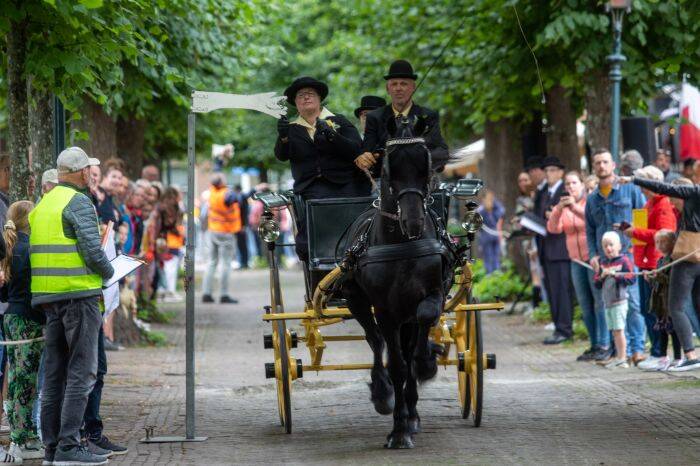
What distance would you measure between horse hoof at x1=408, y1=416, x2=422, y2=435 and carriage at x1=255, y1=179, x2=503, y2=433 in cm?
63

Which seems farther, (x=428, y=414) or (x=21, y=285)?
(x=428, y=414)

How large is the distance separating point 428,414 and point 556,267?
249 inches

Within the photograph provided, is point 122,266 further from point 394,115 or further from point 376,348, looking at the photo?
point 394,115

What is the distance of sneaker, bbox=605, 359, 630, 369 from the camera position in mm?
14268

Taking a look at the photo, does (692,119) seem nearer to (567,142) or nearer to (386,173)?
(567,142)

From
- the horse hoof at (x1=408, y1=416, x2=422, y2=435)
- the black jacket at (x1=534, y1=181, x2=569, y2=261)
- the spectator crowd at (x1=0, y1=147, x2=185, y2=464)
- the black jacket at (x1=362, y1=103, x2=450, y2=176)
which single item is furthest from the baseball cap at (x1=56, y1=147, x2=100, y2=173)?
the black jacket at (x1=534, y1=181, x2=569, y2=261)

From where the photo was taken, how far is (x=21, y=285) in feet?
30.3

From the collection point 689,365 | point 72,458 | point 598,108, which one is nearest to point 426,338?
point 72,458

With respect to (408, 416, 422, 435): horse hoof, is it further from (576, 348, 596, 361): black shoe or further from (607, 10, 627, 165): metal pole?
Answer: (607, 10, 627, 165): metal pole

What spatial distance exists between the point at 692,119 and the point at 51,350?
40.5ft

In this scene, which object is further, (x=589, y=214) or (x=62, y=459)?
(x=589, y=214)

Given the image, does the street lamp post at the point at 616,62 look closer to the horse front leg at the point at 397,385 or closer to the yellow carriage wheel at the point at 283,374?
the yellow carriage wheel at the point at 283,374

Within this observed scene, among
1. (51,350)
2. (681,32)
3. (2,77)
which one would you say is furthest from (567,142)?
(51,350)

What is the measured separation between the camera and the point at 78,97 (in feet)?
37.8
